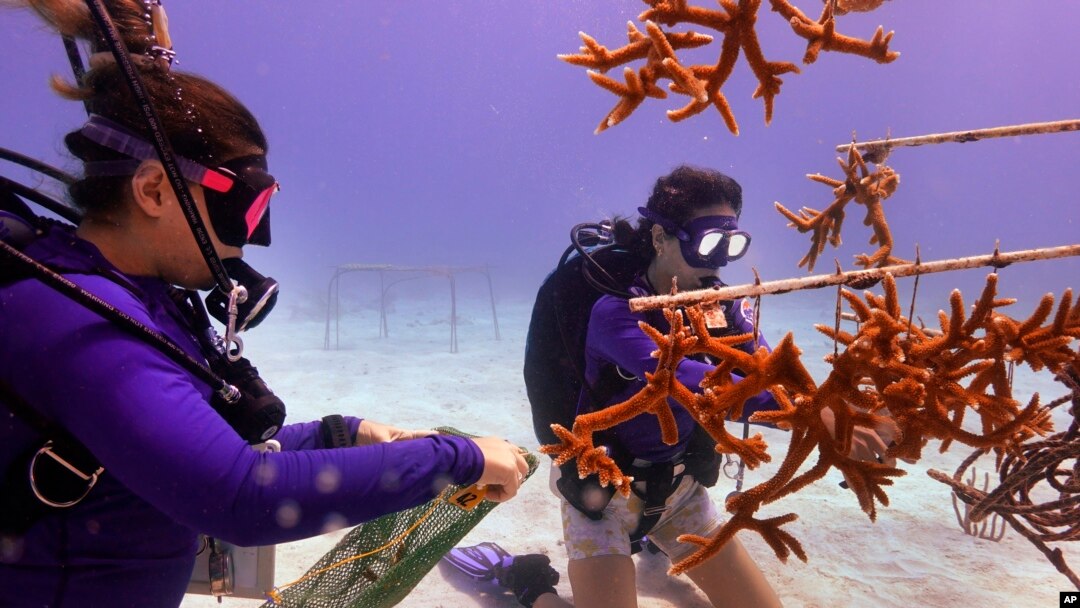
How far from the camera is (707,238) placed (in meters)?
3.54

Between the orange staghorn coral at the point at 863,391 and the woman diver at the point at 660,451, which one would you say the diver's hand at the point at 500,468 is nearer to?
the orange staghorn coral at the point at 863,391

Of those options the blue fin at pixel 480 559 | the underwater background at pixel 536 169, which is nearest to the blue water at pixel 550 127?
the underwater background at pixel 536 169

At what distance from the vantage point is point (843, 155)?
397 centimetres

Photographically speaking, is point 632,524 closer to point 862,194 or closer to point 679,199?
point 679,199

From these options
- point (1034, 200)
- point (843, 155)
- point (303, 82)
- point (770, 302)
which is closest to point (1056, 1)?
point (1034, 200)

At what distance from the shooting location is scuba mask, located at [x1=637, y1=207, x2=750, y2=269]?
11.7 ft

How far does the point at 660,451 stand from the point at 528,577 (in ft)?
5.94

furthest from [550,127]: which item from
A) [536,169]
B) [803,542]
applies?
[803,542]

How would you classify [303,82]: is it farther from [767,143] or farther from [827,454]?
[827,454]

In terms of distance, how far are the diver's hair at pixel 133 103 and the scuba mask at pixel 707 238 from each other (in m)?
2.69

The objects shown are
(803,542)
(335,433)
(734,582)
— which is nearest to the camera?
(335,433)

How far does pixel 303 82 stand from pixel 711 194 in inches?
6329

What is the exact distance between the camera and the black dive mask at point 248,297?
2.17 m

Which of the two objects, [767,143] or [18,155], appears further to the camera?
[767,143]
